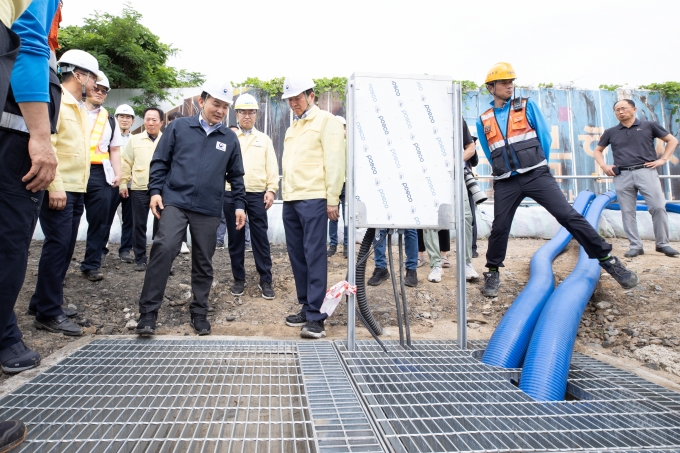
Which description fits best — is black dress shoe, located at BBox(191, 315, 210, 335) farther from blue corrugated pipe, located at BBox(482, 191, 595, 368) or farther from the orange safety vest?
the orange safety vest

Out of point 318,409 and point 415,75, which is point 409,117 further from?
point 318,409

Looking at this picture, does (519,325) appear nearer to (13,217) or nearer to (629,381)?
(629,381)

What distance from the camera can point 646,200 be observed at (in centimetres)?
554

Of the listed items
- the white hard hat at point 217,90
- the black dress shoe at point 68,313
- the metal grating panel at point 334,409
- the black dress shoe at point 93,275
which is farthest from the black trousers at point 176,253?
the black dress shoe at point 93,275

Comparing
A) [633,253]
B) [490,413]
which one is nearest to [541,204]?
[633,253]

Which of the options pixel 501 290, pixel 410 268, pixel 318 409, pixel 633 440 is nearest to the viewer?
pixel 633 440

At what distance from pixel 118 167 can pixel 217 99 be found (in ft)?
6.69

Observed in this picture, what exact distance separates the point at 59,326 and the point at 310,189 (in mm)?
2300

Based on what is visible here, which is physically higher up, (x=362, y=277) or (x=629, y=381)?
(x=362, y=277)

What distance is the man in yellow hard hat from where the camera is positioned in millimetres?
3895

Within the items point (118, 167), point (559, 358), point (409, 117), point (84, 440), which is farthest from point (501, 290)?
point (118, 167)

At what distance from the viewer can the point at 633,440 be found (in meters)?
1.65

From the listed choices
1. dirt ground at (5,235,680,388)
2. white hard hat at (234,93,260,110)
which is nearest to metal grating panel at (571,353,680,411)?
dirt ground at (5,235,680,388)

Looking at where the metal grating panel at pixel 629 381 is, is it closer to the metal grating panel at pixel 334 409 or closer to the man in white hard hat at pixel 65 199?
the metal grating panel at pixel 334 409
